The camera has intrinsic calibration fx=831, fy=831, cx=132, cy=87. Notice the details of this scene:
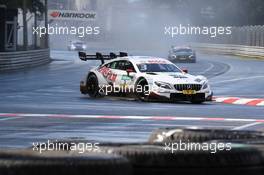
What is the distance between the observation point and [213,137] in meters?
7.61

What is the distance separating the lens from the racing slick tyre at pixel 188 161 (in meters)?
5.86

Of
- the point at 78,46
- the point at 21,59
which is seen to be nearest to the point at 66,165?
the point at 21,59

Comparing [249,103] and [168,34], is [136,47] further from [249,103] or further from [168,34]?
[249,103]

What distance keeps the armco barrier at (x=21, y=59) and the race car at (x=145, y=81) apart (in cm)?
2091

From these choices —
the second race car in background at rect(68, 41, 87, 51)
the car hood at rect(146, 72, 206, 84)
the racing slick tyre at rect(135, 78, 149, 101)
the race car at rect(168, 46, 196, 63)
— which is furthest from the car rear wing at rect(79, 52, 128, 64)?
the second race car in background at rect(68, 41, 87, 51)

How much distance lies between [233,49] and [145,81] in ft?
178

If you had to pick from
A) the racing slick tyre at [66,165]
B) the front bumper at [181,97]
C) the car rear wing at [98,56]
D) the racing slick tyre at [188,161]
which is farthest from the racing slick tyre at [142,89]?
the racing slick tyre at [66,165]

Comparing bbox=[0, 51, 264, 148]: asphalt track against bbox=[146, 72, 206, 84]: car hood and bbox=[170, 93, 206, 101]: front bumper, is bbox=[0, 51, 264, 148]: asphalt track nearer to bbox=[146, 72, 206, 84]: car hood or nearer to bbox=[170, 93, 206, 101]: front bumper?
bbox=[170, 93, 206, 101]: front bumper

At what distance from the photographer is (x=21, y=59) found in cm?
4825

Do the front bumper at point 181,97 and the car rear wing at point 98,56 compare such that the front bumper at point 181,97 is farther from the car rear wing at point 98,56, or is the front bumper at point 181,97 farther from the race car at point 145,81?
the car rear wing at point 98,56

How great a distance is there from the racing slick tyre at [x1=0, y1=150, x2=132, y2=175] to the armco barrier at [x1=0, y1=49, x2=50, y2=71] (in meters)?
38.5

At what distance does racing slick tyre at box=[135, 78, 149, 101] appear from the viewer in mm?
21750

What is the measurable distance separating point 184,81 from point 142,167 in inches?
612

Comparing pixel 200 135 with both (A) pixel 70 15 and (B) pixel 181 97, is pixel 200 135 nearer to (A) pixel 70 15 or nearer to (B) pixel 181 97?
(B) pixel 181 97
